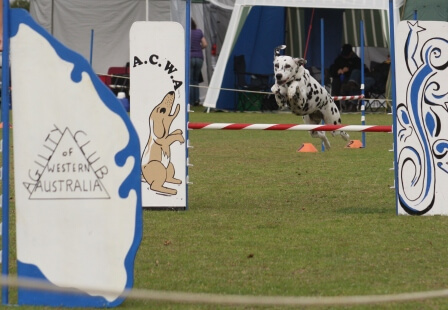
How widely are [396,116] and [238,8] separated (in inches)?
692

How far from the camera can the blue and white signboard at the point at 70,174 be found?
5.27m

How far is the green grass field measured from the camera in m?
5.96

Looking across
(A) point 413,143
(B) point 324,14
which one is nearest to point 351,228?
(A) point 413,143

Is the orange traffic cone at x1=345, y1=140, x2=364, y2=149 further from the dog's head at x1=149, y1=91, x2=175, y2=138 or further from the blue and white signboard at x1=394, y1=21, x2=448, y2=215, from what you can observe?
the blue and white signboard at x1=394, y1=21, x2=448, y2=215

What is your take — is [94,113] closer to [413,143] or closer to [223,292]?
[223,292]

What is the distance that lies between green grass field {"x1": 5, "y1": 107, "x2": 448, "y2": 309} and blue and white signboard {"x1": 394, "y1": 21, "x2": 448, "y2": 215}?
408 mm

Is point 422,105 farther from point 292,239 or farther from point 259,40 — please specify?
point 259,40

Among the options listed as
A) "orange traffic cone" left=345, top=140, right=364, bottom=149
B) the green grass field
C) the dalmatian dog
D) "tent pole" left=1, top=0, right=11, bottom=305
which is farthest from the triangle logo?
"orange traffic cone" left=345, top=140, right=364, bottom=149

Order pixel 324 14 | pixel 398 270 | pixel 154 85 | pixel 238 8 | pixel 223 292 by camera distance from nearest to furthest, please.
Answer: pixel 223 292
pixel 398 270
pixel 154 85
pixel 238 8
pixel 324 14

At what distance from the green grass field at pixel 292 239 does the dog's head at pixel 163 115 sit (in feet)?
2.63

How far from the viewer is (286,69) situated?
41.0 ft

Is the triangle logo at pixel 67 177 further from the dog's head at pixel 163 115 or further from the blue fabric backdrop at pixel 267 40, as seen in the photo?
the blue fabric backdrop at pixel 267 40

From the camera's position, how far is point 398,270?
21.0 ft

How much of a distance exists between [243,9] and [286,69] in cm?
1399
